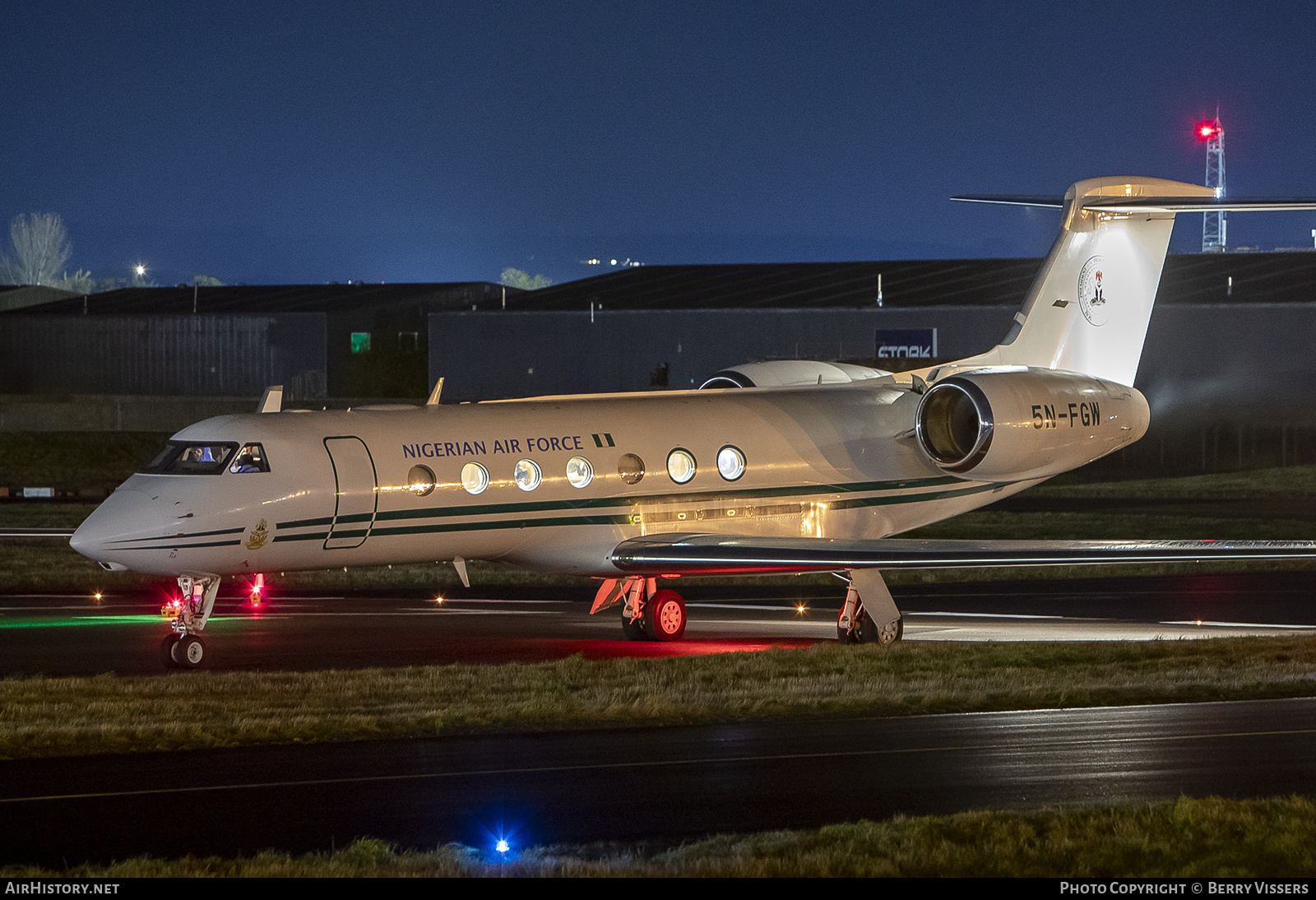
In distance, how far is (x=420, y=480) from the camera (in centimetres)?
1844

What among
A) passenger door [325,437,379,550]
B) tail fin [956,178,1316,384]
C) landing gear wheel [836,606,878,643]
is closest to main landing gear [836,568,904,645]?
landing gear wheel [836,606,878,643]

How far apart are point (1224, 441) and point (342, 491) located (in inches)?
1450

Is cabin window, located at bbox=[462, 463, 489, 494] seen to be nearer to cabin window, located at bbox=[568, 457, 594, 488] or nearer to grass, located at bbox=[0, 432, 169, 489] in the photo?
cabin window, located at bbox=[568, 457, 594, 488]

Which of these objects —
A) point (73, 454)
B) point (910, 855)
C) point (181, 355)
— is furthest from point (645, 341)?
point (910, 855)

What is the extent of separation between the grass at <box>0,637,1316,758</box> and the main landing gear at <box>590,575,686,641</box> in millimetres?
2675

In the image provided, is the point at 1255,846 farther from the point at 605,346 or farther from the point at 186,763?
the point at 605,346

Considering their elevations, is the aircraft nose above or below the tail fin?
below

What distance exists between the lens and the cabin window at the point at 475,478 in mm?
18703

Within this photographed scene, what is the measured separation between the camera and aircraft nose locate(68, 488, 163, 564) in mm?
16547

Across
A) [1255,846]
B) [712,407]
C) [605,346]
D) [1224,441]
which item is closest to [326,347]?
[605,346]

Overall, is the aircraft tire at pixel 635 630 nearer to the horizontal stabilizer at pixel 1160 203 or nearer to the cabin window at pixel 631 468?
the cabin window at pixel 631 468

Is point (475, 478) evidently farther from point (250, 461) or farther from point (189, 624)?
point (189, 624)

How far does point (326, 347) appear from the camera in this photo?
67.9m

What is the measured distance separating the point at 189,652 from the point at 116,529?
1.66 meters
